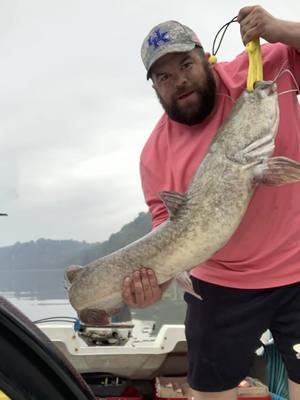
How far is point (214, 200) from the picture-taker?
2996 mm

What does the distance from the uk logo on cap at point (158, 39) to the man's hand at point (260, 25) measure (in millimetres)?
592

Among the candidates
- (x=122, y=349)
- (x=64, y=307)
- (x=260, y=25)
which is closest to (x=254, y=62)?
(x=260, y=25)

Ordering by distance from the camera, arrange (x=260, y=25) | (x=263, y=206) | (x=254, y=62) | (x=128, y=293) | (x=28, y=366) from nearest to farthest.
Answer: (x=28, y=366) → (x=260, y=25) → (x=254, y=62) → (x=128, y=293) → (x=263, y=206)

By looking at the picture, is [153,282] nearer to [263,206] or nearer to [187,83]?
[263,206]

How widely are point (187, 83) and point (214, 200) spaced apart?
852 mm

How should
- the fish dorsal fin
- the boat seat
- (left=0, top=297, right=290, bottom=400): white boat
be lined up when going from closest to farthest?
the boat seat < the fish dorsal fin < (left=0, top=297, right=290, bottom=400): white boat

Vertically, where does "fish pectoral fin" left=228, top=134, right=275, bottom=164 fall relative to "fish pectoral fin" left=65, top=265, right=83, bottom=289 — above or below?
above

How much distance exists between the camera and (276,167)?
2.80 meters

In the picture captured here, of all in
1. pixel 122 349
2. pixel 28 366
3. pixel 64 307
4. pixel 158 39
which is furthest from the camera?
pixel 64 307

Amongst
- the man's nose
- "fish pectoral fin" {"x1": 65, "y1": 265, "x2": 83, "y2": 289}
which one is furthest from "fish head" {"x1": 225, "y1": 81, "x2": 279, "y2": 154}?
"fish pectoral fin" {"x1": 65, "y1": 265, "x2": 83, "y2": 289}

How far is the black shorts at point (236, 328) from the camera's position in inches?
131

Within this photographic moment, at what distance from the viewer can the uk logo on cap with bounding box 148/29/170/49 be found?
3414 mm

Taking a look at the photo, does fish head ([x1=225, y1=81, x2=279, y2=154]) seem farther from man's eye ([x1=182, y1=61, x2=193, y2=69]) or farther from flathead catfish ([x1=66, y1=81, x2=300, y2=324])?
man's eye ([x1=182, y1=61, x2=193, y2=69])

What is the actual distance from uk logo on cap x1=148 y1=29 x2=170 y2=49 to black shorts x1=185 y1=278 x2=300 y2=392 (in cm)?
161
